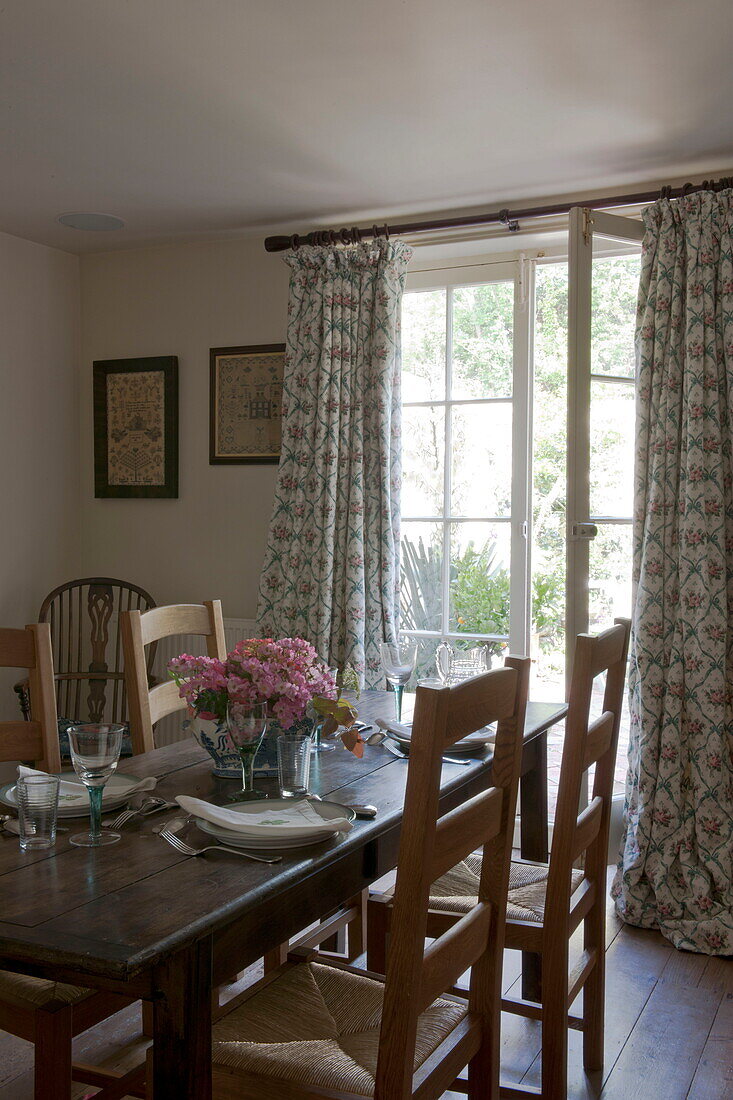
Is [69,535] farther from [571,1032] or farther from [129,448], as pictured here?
[571,1032]

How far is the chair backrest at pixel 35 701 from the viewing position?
206cm

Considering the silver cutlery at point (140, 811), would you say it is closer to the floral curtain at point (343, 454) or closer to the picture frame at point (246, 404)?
the floral curtain at point (343, 454)

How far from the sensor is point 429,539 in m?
4.00

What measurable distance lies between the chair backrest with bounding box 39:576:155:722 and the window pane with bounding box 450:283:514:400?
63.3 inches

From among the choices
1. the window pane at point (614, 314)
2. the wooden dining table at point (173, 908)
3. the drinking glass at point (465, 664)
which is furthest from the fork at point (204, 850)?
the window pane at point (614, 314)

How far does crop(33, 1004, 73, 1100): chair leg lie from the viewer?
5.46 feet

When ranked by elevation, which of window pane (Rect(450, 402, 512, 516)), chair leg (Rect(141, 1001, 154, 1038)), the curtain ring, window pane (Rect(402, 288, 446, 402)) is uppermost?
the curtain ring

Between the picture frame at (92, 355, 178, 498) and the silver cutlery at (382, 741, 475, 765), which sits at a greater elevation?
the picture frame at (92, 355, 178, 498)

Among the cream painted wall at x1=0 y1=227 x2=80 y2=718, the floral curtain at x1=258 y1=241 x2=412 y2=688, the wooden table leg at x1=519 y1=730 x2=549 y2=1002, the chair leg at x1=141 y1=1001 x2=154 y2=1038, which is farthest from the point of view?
the cream painted wall at x1=0 y1=227 x2=80 y2=718

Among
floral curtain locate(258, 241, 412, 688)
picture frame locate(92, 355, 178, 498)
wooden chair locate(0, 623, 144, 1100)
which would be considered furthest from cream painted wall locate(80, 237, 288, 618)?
wooden chair locate(0, 623, 144, 1100)

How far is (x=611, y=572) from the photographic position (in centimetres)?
342

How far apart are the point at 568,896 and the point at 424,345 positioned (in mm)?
2556

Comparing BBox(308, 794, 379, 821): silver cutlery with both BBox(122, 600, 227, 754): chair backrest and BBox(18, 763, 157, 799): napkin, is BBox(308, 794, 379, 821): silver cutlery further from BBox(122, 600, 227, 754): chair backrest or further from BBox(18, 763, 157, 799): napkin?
BBox(122, 600, 227, 754): chair backrest

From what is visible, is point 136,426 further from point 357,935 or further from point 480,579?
point 357,935
